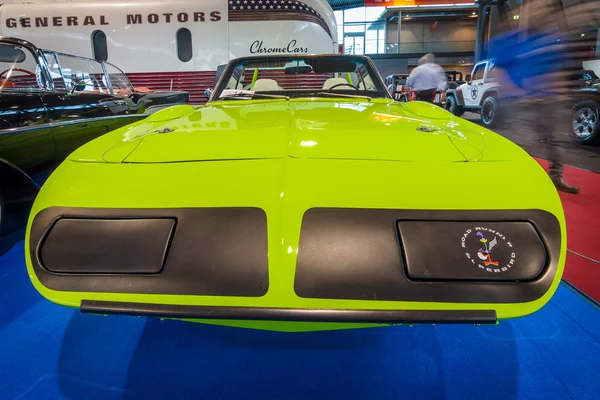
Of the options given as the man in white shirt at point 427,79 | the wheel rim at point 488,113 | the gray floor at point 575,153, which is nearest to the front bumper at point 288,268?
the gray floor at point 575,153

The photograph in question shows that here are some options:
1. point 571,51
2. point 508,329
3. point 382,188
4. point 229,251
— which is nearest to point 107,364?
point 229,251

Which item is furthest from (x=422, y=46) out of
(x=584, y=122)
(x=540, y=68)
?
(x=540, y=68)

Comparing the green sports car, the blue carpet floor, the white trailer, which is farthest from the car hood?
the white trailer

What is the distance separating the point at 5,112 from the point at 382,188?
2.06 m

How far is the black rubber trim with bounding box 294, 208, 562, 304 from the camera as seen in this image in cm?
89

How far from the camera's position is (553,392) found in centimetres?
119

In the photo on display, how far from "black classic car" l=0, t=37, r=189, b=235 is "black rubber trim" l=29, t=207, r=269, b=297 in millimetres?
1310

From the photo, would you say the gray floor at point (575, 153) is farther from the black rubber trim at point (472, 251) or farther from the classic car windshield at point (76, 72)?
the classic car windshield at point (76, 72)

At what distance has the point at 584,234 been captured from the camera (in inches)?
96.8

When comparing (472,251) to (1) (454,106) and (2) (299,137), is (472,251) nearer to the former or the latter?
(2) (299,137)

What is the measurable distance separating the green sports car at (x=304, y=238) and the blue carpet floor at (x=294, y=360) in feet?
1.26

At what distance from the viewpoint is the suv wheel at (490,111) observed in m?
7.96

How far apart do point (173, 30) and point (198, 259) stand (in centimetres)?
626

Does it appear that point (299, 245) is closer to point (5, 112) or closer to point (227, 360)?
point (227, 360)
